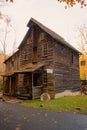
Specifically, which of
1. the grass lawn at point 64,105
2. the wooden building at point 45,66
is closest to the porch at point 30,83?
the wooden building at point 45,66

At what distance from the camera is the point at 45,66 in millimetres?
20641

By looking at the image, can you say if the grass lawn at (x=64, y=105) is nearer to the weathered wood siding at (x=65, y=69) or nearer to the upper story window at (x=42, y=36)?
the weathered wood siding at (x=65, y=69)

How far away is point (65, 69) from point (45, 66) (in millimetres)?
3137

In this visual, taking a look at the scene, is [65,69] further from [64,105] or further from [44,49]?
[64,105]

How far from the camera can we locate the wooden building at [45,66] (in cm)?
1995

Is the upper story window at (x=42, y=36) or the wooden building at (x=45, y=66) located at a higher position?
the upper story window at (x=42, y=36)

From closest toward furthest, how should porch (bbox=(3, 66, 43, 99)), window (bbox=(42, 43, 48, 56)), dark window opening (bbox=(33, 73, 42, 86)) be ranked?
porch (bbox=(3, 66, 43, 99)) < dark window opening (bbox=(33, 73, 42, 86)) < window (bbox=(42, 43, 48, 56))

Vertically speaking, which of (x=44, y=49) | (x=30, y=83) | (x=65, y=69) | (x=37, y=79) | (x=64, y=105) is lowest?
(x=64, y=105)

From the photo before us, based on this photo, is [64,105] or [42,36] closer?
[64,105]

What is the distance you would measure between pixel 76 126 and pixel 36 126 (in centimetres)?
196

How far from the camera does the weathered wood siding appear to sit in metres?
20.4

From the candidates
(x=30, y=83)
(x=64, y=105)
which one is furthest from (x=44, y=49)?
(x=64, y=105)

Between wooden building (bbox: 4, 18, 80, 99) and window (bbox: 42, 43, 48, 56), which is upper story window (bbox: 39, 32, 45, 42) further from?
window (bbox: 42, 43, 48, 56)

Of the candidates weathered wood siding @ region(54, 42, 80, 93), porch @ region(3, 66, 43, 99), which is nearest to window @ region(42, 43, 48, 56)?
weathered wood siding @ region(54, 42, 80, 93)
